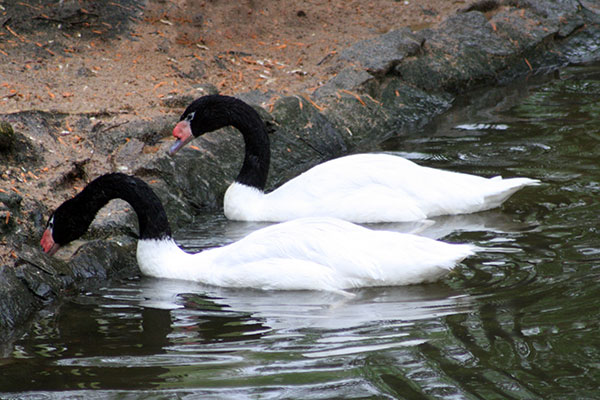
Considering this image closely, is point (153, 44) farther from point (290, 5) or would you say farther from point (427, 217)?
point (427, 217)

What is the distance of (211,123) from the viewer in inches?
332

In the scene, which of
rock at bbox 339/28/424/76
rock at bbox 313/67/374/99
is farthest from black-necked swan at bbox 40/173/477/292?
rock at bbox 339/28/424/76

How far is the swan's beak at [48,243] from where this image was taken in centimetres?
666

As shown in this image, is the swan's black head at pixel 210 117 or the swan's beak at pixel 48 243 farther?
the swan's black head at pixel 210 117

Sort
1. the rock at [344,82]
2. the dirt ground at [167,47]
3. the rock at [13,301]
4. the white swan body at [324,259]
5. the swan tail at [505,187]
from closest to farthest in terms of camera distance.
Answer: the rock at [13,301]
the white swan body at [324,259]
the swan tail at [505,187]
the dirt ground at [167,47]
the rock at [344,82]

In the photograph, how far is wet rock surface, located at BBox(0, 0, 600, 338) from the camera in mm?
6711

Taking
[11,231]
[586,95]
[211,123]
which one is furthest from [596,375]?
[586,95]

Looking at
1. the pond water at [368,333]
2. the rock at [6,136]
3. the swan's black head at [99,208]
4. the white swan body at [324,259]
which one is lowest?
the pond water at [368,333]

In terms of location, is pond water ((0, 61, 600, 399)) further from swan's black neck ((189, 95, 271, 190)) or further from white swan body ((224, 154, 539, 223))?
swan's black neck ((189, 95, 271, 190))

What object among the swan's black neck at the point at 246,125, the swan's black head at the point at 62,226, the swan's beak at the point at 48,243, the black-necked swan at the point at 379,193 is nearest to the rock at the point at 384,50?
the swan's black neck at the point at 246,125

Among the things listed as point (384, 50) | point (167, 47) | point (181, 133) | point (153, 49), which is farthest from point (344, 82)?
point (181, 133)

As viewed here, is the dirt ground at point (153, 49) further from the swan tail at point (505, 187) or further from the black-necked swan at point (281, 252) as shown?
the swan tail at point (505, 187)

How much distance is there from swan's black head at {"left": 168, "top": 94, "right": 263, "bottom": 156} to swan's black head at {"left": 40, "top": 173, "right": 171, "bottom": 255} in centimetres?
131

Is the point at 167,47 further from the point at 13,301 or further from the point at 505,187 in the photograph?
the point at 13,301
